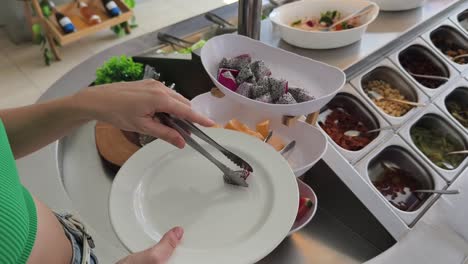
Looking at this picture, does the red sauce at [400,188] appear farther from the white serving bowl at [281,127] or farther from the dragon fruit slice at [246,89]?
the dragon fruit slice at [246,89]

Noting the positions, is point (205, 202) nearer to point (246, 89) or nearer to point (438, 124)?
point (246, 89)

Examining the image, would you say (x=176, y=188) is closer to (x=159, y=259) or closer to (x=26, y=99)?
(x=159, y=259)

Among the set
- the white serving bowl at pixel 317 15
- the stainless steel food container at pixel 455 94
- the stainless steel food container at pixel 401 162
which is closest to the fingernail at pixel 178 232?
the stainless steel food container at pixel 401 162

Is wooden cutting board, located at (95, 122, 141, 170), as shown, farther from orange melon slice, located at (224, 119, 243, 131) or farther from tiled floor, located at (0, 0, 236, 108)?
tiled floor, located at (0, 0, 236, 108)

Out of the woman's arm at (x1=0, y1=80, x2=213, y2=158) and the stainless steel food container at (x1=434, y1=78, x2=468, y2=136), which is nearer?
the woman's arm at (x1=0, y1=80, x2=213, y2=158)

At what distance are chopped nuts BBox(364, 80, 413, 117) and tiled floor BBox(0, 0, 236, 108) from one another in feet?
6.09

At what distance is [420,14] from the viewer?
4.31 feet

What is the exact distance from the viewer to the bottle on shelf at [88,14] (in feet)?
8.63

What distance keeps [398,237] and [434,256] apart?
0.07 m

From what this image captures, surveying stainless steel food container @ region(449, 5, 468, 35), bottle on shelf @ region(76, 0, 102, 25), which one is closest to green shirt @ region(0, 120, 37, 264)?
stainless steel food container @ region(449, 5, 468, 35)

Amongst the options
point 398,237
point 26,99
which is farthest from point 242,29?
point 26,99

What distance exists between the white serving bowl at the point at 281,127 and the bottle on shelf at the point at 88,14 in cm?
206

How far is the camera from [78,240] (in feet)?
2.32

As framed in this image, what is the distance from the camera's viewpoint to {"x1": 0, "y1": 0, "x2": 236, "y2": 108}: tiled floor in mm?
2385
